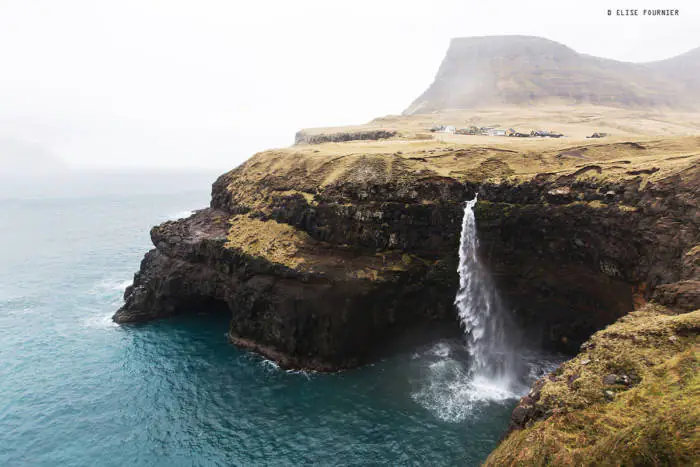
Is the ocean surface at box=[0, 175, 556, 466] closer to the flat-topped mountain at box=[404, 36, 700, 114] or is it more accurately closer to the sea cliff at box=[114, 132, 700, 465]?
the sea cliff at box=[114, 132, 700, 465]

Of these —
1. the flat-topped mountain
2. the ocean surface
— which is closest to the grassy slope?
the ocean surface

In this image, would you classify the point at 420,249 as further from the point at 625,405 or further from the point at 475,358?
the point at 625,405

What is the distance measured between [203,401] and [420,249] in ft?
93.6

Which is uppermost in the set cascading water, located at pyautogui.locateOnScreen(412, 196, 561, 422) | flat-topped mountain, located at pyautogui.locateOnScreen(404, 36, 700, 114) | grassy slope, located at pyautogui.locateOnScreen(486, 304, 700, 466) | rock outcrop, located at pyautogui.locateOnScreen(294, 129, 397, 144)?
flat-topped mountain, located at pyautogui.locateOnScreen(404, 36, 700, 114)

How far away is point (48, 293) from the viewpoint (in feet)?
202

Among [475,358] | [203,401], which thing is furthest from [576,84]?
[203,401]

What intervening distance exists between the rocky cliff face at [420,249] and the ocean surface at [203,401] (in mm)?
3971

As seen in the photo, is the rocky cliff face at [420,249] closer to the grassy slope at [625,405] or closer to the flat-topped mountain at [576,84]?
the grassy slope at [625,405]

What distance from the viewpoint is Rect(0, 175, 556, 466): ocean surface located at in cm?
2945

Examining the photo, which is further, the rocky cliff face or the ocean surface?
the rocky cliff face

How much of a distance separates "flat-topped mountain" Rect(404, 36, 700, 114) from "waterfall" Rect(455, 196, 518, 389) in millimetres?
139564

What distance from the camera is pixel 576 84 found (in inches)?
6422

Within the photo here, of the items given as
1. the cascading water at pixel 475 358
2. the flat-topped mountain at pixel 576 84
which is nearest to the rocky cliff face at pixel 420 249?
the cascading water at pixel 475 358

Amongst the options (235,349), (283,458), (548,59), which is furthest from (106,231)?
(548,59)
